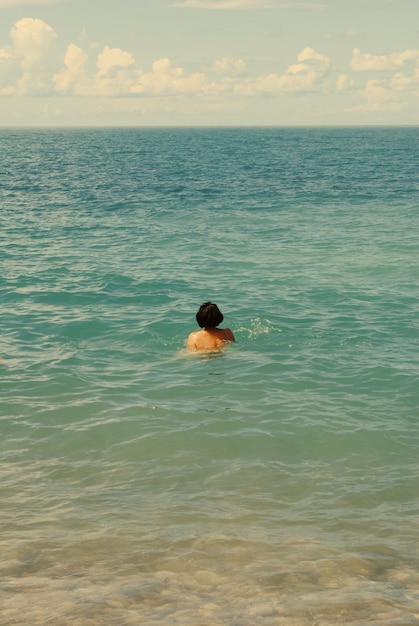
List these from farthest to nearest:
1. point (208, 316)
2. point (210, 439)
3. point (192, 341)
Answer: point (192, 341) < point (208, 316) < point (210, 439)

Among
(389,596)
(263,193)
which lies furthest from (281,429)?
(263,193)

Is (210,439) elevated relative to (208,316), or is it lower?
lower

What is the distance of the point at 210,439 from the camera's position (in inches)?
447

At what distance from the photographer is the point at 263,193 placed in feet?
158

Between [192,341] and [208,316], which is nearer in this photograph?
[208,316]

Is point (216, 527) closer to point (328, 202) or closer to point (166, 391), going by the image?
point (166, 391)

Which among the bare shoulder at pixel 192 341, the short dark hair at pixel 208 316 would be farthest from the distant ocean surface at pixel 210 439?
the short dark hair at pixel 208 316

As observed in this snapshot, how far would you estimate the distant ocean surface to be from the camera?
7145 mm

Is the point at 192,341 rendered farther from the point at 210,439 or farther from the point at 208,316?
the point at 210,439

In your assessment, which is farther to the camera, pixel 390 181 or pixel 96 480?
pixel 390 181

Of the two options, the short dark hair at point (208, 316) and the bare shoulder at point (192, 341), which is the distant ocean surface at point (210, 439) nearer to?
the bare shoulder at point (192, 341)

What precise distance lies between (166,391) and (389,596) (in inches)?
277

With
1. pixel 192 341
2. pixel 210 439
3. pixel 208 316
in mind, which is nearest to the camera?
pixel 210 439

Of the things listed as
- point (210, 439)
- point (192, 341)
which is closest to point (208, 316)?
point (192, 341)
